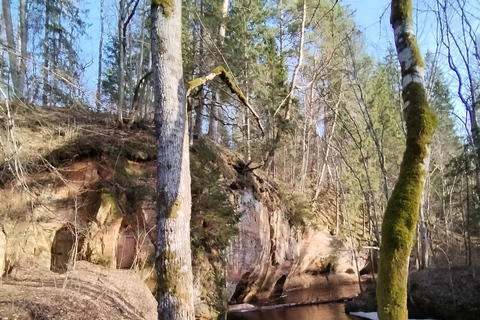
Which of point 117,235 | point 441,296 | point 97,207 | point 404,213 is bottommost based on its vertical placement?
point 441,296

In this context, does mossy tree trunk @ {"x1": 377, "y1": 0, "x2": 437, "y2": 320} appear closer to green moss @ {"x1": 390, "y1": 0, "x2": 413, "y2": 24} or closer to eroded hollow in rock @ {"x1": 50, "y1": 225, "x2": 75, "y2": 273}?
green moss @ {"x1": 390, "y1": 0, "x2": 413, "y2": 24}

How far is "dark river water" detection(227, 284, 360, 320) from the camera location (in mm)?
11859

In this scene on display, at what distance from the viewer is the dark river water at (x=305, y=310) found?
38.9 feet

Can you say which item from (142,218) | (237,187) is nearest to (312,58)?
(237,187)

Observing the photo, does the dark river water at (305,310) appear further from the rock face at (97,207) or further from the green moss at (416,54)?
the green moss at (416,54)

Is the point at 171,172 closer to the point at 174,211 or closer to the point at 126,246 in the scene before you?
the point at 174,211

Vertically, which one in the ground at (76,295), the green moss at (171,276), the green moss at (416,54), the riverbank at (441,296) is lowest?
the riverbank at (441,296)

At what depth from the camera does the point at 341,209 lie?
23.1 meters

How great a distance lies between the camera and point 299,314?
12.3m

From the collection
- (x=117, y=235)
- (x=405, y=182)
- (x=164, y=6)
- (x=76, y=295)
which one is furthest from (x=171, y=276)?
(x=117, y=235)

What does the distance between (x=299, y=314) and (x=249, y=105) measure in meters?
9.70

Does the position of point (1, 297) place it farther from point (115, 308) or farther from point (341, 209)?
point (341, 209)

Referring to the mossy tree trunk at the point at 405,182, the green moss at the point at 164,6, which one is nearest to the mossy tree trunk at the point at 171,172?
the green moss at the point at 164,6

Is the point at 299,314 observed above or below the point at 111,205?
below
